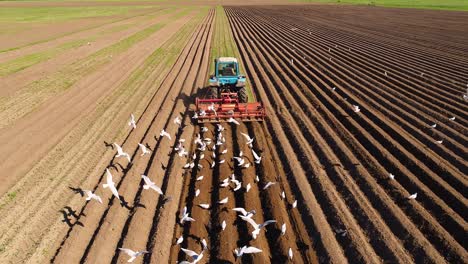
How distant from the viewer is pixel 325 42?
93.2 feet

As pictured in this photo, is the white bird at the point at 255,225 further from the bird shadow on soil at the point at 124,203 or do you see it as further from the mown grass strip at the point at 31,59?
the mown grass strip at the point at 31,59

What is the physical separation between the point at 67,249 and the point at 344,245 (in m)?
5.15

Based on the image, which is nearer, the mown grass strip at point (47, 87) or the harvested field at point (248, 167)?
the harvested field at point (248, 167)

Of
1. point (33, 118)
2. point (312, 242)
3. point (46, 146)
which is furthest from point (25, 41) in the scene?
point (312, 242)

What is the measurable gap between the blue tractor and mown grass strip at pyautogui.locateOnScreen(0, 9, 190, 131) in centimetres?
742

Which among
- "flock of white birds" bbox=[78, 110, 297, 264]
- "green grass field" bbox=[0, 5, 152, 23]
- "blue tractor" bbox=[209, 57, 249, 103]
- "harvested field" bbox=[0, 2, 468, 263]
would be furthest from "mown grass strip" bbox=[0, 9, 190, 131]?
"green grass field" bbox=[0, 5, 152, 23]

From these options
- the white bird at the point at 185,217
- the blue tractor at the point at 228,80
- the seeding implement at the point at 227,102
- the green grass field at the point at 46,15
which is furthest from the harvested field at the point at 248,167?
the green grass field at the point at 46,15

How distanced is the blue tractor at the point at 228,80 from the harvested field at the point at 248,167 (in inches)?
50.5

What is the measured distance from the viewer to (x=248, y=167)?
887cm

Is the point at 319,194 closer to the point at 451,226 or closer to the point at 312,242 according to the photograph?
the point at 312,242

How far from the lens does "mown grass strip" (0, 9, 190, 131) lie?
13.2 meters

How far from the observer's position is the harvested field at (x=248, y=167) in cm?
635

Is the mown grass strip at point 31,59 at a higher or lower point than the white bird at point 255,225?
lower

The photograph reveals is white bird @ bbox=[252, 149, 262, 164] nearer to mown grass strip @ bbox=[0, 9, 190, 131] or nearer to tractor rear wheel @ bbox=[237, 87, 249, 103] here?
tractor rear wheel @ bbox=[237, 87, 249, 103]
